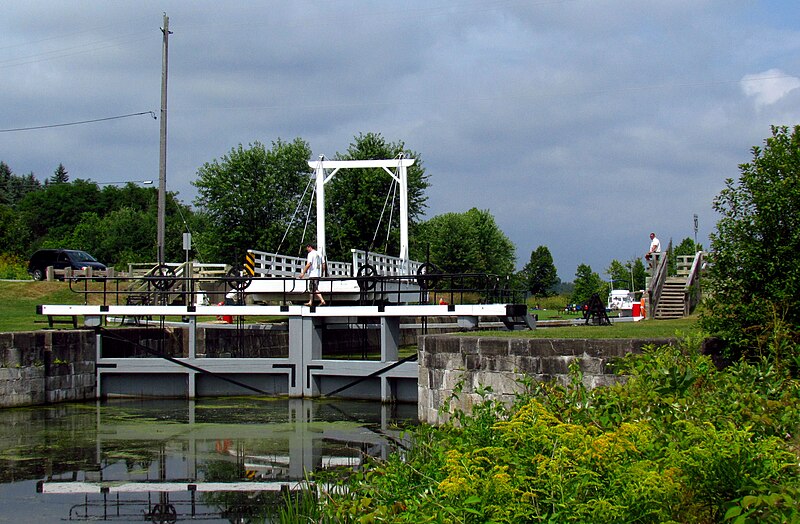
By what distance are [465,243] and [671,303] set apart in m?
40.4

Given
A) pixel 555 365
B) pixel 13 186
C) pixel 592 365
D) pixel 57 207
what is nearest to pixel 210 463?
pixel 555 365

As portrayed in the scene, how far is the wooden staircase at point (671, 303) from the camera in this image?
2936cm

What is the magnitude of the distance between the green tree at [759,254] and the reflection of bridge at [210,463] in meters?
4.52

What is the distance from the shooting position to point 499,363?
13727 millimetres

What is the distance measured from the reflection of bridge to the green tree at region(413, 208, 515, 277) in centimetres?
3917

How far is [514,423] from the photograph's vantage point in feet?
21.1

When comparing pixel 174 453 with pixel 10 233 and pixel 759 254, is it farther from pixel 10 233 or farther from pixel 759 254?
pixel 10 233

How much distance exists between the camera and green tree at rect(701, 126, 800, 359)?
1066 cm

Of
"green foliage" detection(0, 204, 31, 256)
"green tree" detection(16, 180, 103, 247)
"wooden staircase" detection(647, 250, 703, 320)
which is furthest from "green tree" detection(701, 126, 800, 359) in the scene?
"green tree" detection(16, 180, 103, 247)

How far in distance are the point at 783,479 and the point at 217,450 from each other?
10181 mm

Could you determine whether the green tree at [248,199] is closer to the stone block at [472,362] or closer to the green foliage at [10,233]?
the green foliage at [10,233]

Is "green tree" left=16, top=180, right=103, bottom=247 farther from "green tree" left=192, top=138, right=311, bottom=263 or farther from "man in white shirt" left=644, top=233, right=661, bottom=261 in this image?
"man in white shirt" left=644, top=233, right=661, bottom=261

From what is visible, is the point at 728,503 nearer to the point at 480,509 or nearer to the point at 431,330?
the point at 480,509

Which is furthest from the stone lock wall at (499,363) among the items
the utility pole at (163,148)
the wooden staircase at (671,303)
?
the utility pole at (163,148)
